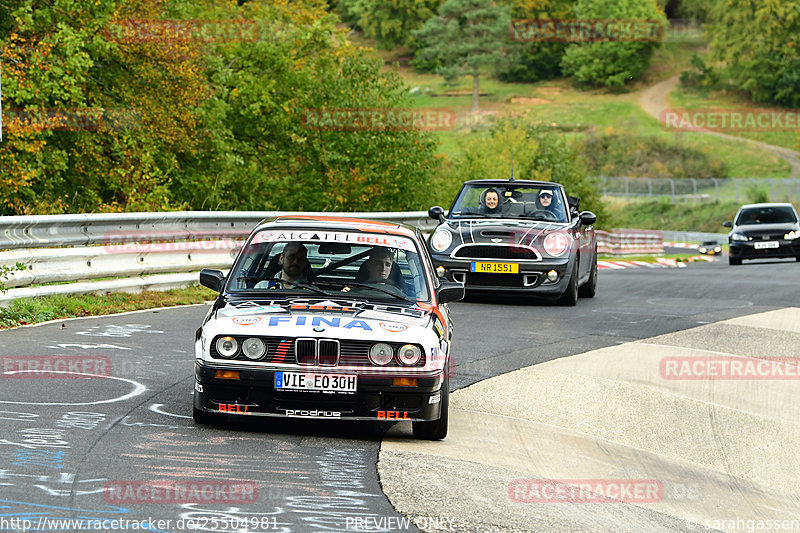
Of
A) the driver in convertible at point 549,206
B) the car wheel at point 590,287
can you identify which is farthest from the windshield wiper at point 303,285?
the car wheel at point 590,287

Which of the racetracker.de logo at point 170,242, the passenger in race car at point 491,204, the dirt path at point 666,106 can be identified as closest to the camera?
the racetracker.de logo at point 170,242

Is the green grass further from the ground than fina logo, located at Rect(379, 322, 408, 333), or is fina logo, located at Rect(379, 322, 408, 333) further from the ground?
fina logo, located at Rect(379, 322, 408, 333)

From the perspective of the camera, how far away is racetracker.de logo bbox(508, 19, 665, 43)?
5546 inches

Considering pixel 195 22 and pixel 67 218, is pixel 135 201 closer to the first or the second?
pixel 195 22

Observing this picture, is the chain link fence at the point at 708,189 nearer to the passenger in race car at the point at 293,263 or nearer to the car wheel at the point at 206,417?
the passenger in race car at the point at 293,263

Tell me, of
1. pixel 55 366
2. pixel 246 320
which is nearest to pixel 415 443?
pixel 246 320

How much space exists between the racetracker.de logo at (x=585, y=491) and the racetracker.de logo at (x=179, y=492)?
1.36 meters

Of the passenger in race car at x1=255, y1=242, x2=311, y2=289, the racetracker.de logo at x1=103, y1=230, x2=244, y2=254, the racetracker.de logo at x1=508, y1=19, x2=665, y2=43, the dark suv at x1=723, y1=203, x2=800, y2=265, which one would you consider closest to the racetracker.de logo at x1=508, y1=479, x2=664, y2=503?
the passenger in race car at x1=255, y1=242, x2=311, y2=289

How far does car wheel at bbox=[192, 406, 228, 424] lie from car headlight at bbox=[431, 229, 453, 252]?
8368mm

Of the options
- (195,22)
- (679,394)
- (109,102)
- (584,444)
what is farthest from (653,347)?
(195,22)

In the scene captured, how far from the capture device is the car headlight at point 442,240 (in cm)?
1536

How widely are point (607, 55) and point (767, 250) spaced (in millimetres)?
115064

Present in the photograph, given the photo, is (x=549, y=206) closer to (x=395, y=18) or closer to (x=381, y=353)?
(x=381, y=353)

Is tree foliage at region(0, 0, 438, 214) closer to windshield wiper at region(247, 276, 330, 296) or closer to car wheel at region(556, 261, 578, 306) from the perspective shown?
car wheel at region(556, 261, 578, 306)
